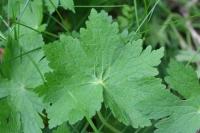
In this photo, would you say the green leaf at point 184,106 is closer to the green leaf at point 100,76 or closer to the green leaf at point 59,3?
the green leaf at point 100,76

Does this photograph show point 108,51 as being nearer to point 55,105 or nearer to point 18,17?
point 55,105

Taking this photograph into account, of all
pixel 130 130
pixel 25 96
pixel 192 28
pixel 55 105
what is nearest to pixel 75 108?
pixel 55 105

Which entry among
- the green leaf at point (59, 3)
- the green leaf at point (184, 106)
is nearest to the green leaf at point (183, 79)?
the green leaf at point (184, 106)

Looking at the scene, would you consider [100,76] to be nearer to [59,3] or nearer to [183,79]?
[183,79]

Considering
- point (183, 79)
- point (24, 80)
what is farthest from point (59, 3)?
point (183, 79)

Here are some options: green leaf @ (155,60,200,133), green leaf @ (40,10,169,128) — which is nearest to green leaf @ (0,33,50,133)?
green leaf @ (40,10,169,128)

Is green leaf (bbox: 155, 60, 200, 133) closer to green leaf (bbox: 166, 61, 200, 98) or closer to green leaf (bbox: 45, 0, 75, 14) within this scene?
green leaf (bbox: 166, 61, 200, 98)
